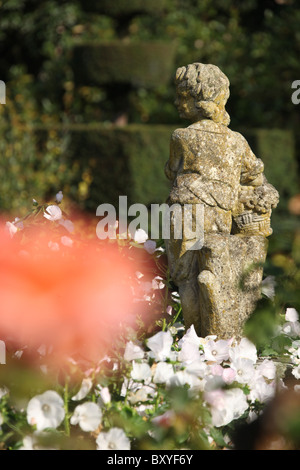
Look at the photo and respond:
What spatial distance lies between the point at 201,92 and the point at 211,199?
44 cm

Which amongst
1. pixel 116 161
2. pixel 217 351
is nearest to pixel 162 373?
pixel 217 351

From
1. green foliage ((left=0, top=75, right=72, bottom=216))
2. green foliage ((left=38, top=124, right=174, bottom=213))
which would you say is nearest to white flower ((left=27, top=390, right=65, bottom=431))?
green foliage ((left=0, top=75, right=72, bottom=216))

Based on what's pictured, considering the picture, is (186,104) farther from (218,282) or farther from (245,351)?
(245,351)

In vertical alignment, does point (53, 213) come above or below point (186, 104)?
below

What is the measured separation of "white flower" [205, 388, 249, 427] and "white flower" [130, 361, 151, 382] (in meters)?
0.21

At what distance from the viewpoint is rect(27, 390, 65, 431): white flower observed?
1711 millimetres

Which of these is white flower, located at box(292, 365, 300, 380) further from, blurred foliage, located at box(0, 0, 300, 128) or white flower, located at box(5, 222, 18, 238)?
blurred foliage, located at box(0, 0, 300, 128)

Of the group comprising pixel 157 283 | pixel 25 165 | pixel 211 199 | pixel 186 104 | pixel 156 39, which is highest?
pixel 156 39

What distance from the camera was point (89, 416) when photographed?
1.77 m

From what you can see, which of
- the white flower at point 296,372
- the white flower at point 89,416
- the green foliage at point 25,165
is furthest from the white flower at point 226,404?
the green foliage at point 25,165

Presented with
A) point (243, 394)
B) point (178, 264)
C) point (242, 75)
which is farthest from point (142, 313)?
point (242, 75)

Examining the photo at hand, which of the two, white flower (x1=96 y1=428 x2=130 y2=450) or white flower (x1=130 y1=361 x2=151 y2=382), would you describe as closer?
white flower (x1=96 y1=428 x2=130 y2=450)
